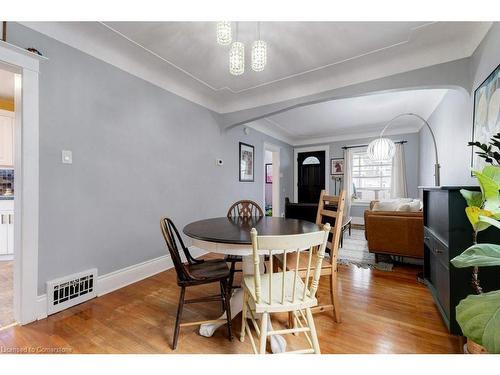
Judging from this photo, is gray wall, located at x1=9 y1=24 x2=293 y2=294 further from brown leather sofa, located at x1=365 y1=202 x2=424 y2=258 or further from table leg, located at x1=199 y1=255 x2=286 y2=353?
brown leather sofa, located at x1=365 y1=202 x2=424 y2=258

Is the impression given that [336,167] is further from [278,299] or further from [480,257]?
[480,257]

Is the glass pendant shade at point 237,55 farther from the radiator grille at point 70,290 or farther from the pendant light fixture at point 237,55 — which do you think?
the radiator grille at point 70,290

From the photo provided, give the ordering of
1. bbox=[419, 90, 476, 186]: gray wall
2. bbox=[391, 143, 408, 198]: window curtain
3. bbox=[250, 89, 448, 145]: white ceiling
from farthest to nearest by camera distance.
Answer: bbox=[391, 143, 408, 198]: window curtain < bbox=[250, 89, 448, 145]: white ceiling < bbox=[419, 90, 476, 186]: gray wall

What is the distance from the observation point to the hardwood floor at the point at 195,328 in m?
1.48

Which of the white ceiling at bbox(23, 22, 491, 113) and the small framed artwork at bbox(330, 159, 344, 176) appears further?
the small framed artwork at bbox(330, 159, 344, 176)

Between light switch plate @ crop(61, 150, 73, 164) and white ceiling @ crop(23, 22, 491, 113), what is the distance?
3.15 feet

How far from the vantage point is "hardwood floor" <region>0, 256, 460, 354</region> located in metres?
1.48

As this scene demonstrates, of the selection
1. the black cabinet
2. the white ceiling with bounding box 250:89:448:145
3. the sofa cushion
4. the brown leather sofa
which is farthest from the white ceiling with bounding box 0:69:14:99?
the sofa cushion

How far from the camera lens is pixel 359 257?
10.9 feet

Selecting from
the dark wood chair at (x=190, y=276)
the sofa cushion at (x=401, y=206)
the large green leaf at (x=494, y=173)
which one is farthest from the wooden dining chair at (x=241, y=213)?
the sofa cushion at (x=401, y=206)
